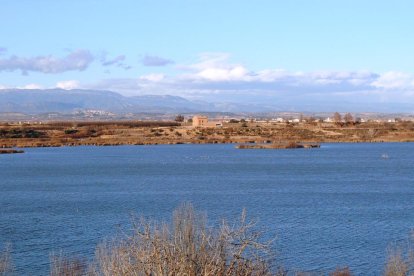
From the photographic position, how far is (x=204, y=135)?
107m

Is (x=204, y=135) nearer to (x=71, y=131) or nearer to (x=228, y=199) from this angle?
(x=71, y=131)

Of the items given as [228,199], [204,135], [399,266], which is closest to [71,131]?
[204,135]

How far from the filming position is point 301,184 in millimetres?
47844

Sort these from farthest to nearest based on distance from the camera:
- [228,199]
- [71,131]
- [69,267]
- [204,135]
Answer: [71,131]
[204,135]
[228,199]
[69,267]

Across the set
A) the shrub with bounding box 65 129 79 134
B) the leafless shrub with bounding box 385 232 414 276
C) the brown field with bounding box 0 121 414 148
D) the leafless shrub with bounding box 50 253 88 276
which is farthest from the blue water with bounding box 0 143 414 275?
the shrub with bounding box 65 129 79 134

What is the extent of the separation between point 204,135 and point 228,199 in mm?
67706

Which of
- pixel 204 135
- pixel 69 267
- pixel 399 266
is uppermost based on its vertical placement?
pixel 399 266

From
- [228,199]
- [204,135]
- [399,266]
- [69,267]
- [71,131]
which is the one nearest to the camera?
[399,266]

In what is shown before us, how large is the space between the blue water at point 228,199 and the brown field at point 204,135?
25.6 metres

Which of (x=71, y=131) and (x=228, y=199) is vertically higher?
(x=71, y=131)

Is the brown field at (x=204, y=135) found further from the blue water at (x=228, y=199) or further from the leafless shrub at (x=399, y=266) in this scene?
the leafless shrub at (x=399, y=266)

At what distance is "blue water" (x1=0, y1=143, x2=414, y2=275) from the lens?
1021 inches

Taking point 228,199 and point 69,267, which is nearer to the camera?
point 69,267

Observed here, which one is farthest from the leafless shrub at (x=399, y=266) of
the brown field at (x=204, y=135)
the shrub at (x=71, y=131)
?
the shrub at (x=71, y=131)
